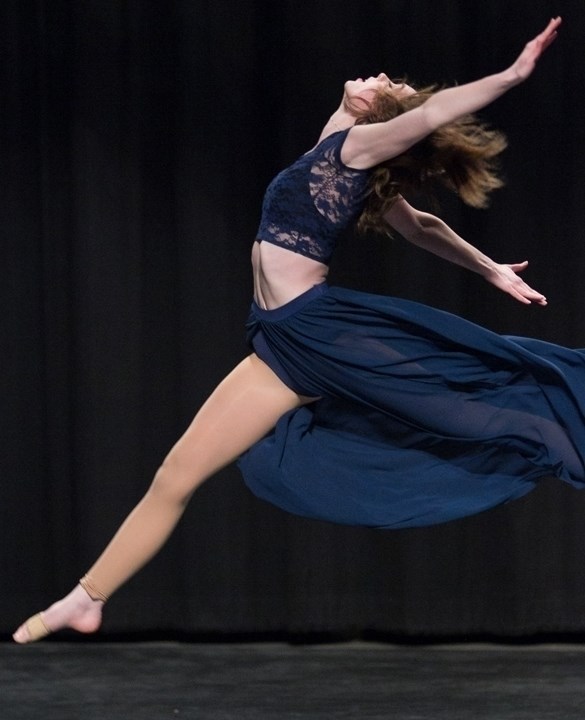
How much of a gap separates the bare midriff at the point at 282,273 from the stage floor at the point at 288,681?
1178 millimetres

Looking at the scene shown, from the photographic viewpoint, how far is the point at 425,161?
3.05m

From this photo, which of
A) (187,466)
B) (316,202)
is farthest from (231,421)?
(316,202)

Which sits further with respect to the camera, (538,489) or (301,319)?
(538,489)

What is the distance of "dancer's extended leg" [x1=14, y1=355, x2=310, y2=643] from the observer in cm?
309

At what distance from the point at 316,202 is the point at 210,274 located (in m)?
1.50

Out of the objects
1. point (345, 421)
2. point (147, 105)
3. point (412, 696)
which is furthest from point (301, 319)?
point (147, 105)

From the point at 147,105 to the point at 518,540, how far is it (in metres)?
1.79

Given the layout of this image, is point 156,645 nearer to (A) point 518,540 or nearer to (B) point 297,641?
(B) point 297,641

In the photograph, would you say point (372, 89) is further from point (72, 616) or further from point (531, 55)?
point (72, 616)

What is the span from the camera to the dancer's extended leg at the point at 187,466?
3.09m

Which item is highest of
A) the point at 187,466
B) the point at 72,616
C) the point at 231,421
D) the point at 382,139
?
the point at 382,139

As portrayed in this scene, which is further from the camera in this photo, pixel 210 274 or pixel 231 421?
pixel 210 274

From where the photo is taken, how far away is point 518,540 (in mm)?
4449

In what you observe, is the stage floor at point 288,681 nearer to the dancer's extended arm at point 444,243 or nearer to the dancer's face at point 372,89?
the dancer's extended arm at point 444,243
